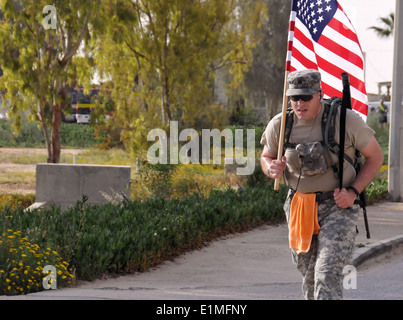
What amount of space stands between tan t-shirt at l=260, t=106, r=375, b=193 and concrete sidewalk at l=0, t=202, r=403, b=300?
216 centimetres

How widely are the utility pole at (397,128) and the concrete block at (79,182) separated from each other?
20.4 ft

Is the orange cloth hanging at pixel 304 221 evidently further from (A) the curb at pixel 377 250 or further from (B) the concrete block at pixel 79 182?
(B) the concrete block at pixel 79 182

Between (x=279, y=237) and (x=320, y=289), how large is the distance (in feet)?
21.4

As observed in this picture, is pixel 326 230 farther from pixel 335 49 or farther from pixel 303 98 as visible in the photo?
pixel 335 49

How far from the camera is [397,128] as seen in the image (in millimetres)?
17656

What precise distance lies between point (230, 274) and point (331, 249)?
155 inches

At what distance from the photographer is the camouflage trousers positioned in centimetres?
555

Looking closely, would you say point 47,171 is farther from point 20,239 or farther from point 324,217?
point 324,217

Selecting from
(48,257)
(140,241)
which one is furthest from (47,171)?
(48,257)

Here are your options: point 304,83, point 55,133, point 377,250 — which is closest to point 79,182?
point 55,133

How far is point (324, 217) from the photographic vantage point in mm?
5781

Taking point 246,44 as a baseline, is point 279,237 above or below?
below

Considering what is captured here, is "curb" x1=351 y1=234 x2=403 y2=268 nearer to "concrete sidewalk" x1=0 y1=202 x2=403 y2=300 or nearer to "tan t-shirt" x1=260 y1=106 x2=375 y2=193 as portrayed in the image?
"concrete sidewalk" x1=0 y1=202 x2=403 y2=300

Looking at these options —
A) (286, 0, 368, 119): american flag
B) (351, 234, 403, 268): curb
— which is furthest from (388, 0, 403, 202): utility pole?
(286, 0, 368, 119): american flag
